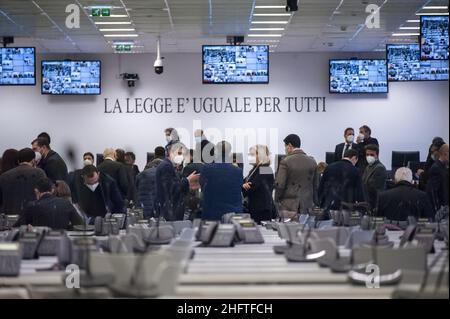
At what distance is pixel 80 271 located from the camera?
11.1 feet

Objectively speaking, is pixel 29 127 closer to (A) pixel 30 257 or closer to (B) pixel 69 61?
(B) pixel 69 61

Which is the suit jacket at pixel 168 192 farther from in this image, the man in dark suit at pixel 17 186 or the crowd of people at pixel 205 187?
the man in dark suit at pixel 17 186

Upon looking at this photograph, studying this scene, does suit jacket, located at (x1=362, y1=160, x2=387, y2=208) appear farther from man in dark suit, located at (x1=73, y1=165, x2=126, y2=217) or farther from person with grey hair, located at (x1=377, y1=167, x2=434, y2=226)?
man in dark suit, located at (x1=73, y1=165, x2=126, y2=217)

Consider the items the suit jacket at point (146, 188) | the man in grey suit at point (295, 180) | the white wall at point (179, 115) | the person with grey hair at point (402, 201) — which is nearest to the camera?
the person with grey hair at point (402, 201)

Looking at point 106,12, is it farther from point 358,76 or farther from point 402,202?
point 402,202

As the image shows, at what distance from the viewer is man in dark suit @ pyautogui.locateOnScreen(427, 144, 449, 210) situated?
3.45m

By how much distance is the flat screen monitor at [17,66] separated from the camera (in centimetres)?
1253

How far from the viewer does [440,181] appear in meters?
3.83

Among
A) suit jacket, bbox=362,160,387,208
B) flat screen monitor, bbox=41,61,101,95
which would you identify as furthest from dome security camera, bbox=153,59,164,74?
suit jacket, bbox=362,160,387,208

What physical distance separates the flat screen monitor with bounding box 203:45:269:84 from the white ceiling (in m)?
0.40

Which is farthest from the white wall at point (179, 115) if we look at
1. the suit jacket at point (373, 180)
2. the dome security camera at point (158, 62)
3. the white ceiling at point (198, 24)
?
the suit jacket at point (373, 180)
